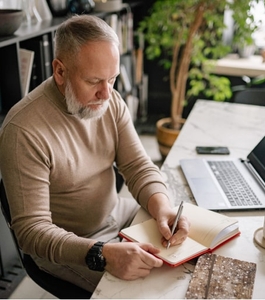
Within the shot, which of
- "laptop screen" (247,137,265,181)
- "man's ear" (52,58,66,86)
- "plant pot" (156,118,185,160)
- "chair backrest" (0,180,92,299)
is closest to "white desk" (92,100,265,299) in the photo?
"laptop screen" (247,137,265,181)

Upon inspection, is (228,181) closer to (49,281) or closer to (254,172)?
(254,172)

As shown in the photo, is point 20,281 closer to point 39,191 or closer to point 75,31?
point 39,191

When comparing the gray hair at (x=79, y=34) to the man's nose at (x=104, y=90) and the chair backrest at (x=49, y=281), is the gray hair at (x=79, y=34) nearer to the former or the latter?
the man's nose at (x=104, y=90)

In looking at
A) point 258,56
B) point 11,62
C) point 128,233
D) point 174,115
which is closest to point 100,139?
point 128,233

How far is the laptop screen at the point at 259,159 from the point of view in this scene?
1.53 meters

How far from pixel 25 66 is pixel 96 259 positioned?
4.14ft

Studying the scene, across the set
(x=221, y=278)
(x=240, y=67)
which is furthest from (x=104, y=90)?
(x=240, y=67)

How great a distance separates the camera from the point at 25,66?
2.07 metres

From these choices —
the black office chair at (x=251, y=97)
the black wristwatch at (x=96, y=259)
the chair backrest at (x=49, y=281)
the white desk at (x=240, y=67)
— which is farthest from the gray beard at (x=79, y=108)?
the white desk at (x=240, y=67)

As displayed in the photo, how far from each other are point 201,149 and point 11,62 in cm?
97

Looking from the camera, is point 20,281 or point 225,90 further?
point 225,90

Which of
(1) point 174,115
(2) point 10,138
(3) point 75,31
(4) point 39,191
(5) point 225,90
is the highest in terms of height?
(3) point 75,31

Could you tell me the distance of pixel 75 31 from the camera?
130 cm

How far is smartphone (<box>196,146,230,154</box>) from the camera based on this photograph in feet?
5.78
